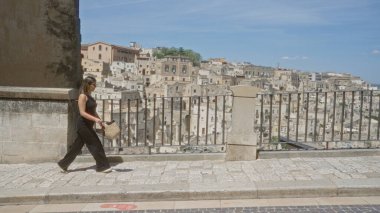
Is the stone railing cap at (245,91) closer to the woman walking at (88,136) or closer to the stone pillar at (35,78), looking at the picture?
the woman walking at (88,136)

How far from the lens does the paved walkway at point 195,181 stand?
625 cm

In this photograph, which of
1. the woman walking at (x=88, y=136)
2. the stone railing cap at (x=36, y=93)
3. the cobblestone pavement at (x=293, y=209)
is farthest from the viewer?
the stone railing cap at (x=36, y=93)

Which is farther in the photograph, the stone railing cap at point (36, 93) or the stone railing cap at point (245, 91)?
the stone railing cap at point (36, 93)

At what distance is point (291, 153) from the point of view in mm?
8336

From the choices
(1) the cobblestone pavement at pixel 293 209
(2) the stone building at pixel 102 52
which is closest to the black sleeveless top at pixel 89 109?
(1) the cobblestone pavement at pixel 293 209

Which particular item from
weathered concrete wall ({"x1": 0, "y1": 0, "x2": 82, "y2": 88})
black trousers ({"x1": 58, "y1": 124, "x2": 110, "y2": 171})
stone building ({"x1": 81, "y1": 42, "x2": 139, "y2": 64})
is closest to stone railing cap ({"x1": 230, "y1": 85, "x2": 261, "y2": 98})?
black trousers ({"x1": 58, "y1": 124, "x2": 110, "y2": 171})

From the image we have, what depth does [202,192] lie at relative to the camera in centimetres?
627

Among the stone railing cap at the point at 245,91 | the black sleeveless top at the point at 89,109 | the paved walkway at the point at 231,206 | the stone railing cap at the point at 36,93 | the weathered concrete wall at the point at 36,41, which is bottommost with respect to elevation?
the paved walkway at the point at 231,206

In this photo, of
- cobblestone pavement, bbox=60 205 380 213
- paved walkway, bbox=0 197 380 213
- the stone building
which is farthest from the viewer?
the stone building

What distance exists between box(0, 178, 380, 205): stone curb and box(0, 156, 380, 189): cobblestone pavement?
0.29m

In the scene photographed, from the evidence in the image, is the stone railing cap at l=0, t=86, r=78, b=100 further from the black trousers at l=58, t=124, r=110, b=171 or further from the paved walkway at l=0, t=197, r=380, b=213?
the paved walkway at l=0, t=197, r=380, b=213

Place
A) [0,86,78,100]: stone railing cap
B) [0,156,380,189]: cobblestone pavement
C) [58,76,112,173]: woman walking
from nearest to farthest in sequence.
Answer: [0,156,380,189]: cobblestone pavement
[58,76,112,173]: woman walking
[0,86,78,100]: stone railing cap

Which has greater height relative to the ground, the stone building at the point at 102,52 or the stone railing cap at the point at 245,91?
the stone building at the point at 102,52

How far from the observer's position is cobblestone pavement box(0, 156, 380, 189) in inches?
270
